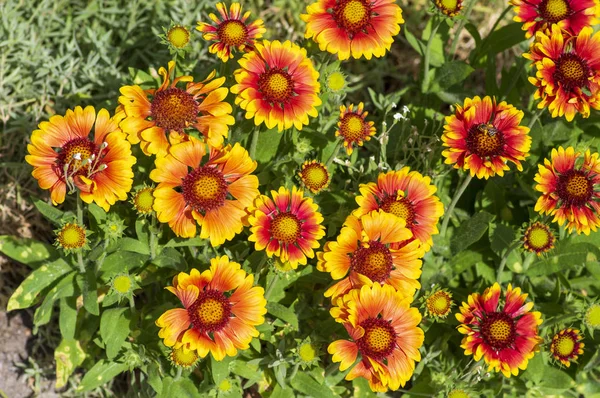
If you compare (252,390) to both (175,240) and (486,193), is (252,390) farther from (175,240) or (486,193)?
(486,193)

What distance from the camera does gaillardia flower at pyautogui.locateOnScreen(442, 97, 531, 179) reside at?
2871mm

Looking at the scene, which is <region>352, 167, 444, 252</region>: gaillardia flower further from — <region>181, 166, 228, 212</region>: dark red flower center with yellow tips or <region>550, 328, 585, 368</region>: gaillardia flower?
<region>550, 328, 585, 368</region>: gaillardia flower

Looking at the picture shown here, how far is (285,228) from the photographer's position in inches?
105

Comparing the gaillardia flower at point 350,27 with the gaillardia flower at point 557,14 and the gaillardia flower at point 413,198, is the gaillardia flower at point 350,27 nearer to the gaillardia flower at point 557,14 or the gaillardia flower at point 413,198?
the gaillardia flower at point 413,198

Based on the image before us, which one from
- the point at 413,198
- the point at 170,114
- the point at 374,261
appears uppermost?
the point at 170,114

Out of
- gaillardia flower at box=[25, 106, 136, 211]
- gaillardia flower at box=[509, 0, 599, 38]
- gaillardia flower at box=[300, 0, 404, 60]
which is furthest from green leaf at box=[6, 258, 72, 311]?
gaillardia flower at box=[509, 0, 599, 38]

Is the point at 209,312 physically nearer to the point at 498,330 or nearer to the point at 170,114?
the point at 170,114

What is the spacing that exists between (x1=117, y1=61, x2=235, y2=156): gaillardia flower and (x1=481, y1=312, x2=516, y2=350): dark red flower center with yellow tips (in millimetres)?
1403

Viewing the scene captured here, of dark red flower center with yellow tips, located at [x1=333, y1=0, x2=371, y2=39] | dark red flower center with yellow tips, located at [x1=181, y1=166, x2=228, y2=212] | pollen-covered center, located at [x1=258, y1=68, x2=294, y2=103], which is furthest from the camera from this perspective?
dark red flower center with yellow tips, located at [x1=333, y1=0, x2=371, y2=39]

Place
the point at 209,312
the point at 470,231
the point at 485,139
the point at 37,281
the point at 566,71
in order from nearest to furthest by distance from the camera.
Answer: the point at 209,312 < the point at 485,139 < the point at 566,71 < the point at 37,281 < the point at 470,231

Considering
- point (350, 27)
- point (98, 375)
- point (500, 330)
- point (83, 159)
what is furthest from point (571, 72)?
point (98, 375)

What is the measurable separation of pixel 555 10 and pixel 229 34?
1534 millimetres

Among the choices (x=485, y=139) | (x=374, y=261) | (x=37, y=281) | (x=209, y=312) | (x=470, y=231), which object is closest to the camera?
(x=209, y=312)

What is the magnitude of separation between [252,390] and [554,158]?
1956mm
